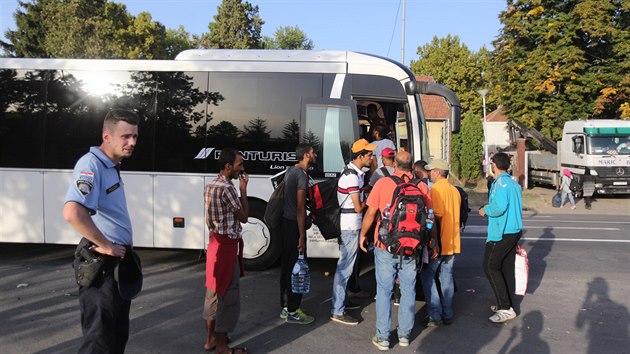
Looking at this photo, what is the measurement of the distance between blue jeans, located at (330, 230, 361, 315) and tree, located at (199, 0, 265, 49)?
38.0 metres

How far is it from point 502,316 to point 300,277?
2.37 meters

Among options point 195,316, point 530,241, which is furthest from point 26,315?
point 530,241

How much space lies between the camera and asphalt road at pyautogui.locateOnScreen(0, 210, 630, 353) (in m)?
5.03

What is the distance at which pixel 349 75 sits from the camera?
7.65m

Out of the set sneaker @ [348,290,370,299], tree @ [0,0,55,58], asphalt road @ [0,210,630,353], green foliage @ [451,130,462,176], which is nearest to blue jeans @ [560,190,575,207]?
asphalt road @ [0,210,630,353]

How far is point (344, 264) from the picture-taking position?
18.1 ft

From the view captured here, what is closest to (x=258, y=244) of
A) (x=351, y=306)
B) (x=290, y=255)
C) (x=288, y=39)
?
(x=351, y=306)

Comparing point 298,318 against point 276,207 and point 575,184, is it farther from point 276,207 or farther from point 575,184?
point 575,184

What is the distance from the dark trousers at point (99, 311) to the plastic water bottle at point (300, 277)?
2511mm

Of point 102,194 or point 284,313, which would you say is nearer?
point 102,194

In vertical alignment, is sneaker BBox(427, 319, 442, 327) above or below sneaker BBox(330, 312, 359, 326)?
below

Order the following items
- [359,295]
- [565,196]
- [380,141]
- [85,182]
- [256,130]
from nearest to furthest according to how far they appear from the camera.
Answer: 1. [85,182]
2. [359,295]
3. [380,141]
4. [256,130]
5. [565,196]

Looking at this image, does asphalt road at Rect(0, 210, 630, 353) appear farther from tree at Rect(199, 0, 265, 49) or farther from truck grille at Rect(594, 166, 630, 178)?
tree at Rect(199, 0, 265, 49)

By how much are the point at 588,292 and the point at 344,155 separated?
3889 millimetres
